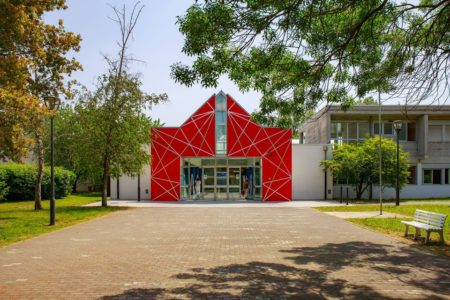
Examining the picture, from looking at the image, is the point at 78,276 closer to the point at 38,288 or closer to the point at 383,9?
the point at 38,288

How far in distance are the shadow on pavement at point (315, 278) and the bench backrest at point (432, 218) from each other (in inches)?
65.8

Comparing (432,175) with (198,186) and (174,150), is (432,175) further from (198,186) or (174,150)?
(174,150)

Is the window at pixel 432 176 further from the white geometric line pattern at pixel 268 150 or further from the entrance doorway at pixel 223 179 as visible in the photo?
the entrance doorway at pixel 223 179

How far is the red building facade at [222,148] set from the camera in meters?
31.8

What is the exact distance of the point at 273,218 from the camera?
19859mm

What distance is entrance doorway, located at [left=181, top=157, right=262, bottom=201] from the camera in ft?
107

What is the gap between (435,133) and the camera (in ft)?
120

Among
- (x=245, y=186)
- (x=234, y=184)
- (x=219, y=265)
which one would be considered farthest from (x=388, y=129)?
(x=219, y=265)

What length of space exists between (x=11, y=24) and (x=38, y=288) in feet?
27.9

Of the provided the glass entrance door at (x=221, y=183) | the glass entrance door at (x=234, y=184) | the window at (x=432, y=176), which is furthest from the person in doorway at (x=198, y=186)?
the window at (x=432, y=176)

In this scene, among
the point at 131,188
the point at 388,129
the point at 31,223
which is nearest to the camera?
the point at 31,223

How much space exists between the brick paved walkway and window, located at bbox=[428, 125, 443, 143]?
2434 centimetres

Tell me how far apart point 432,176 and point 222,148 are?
1671 centimetres

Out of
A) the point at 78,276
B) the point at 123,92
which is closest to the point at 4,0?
the point at 78,276
